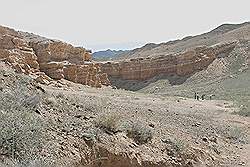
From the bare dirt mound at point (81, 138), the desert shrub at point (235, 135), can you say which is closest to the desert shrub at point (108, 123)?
the bare dirt mound at point (81, 138)

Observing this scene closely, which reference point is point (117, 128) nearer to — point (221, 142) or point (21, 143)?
point (21, 143)

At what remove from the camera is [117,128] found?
8695 mm

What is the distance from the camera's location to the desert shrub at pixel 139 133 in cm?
901

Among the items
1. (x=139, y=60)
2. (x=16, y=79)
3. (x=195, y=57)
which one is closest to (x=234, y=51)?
(x=195, y=57)

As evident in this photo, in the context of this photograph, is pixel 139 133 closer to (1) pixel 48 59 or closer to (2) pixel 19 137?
(2) pixel 19 137

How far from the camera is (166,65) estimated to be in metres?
54.2

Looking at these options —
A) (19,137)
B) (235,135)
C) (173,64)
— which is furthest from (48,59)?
(19,137)

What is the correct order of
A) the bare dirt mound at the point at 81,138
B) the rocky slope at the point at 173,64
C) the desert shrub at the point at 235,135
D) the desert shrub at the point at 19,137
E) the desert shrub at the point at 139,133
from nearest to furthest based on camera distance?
the desert shrub at the point at 19,137
the bare dirt mound at the point at 81,138
the desert shrub at the point at 139,133
the desert shrub at the point at 235,135
the rocky slope at the point at 173,64

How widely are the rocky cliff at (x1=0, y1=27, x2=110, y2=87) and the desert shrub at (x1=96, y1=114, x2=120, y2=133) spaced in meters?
18.4

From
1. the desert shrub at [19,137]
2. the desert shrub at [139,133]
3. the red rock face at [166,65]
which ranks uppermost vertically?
the desert shrub at [19,137]

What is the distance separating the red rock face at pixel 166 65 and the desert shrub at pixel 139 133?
143 ft

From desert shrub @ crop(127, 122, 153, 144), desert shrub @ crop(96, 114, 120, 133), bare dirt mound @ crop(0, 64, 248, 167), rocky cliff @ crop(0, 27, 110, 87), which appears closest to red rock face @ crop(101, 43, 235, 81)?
rocky cliff @ crop(0, 27, 110, 87)

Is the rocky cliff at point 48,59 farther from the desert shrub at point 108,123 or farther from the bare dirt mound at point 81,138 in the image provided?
the desert shrub at point 108,123

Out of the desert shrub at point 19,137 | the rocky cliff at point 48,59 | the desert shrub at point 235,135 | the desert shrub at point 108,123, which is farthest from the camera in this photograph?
the rocky cliff at point 48,59
